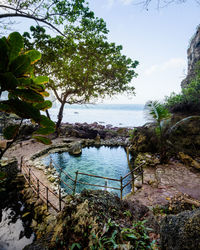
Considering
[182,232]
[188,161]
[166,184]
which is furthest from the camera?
[188,161]

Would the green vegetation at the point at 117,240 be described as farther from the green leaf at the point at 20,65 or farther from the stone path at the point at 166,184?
the stone path at the point at 166,184

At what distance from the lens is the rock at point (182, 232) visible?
1283mm

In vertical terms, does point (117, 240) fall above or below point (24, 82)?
below

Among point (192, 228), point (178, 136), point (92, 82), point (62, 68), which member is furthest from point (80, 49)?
point (192, 228)

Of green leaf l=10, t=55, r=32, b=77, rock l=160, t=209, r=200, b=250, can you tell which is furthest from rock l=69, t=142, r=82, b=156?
green leaf l=10, t=55, r=32, b=77

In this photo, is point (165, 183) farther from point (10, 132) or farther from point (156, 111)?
point (10, 132)

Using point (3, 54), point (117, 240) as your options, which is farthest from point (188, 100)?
point (3, 54)

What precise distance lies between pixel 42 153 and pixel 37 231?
22.5 ft

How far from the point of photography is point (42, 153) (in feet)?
32.5

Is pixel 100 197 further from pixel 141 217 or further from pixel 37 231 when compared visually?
pixel 37 231

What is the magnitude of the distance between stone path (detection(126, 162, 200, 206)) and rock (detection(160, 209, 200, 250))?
96.8 inches

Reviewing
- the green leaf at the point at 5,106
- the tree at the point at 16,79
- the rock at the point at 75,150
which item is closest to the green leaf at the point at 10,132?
the tree at the point at 16,79

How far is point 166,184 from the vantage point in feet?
16.7

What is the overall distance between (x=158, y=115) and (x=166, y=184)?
332 centimetres
